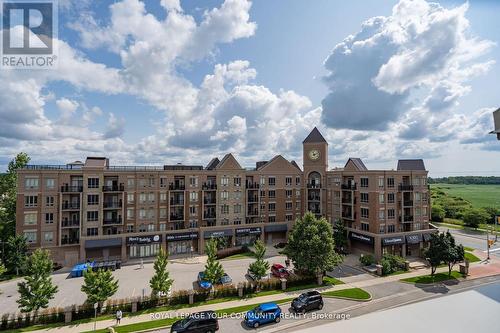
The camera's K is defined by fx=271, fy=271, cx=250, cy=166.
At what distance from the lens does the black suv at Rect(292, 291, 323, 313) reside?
86.5 feet

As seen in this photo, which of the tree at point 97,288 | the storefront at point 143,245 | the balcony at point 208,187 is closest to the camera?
the tree at point 97,288

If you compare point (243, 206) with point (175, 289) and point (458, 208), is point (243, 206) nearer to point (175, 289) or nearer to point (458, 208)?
point (175, 289)

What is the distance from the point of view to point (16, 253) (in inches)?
1470

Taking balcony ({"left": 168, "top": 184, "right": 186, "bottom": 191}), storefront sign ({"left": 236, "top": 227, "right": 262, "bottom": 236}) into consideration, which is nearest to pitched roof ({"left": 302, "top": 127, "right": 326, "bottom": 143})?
storefront sign ({"left": 236, "top": 227, "right": 262, "bottom": 236})

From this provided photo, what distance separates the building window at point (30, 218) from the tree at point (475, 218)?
88.8m

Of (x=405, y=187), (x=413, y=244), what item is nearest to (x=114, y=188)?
(x=405, y=187)

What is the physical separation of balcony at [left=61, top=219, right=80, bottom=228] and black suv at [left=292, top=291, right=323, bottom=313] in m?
34.9

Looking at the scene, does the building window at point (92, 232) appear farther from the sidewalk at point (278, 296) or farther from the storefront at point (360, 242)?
the storefront at point (360, 242)

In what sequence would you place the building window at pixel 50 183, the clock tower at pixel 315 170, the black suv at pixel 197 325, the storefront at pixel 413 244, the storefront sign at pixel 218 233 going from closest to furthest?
the black suv at pixel 197 325 → the building window at pixel 50 183 → the storefront at pixel 413 244 → the storefront sign at pixel 218 233 → the clock tower at pixel 315 170

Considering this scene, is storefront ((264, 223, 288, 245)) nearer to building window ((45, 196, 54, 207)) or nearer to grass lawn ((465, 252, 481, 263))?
grass lawn ((465, 252, 481, 263))

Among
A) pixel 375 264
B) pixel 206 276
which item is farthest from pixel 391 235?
pixel 206 276

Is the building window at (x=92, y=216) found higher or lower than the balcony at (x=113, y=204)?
lower

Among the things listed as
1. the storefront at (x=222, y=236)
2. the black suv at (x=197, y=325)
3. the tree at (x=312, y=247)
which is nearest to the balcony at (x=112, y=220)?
the storefront at (x=222, y=236)

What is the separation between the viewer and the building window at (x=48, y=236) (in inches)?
1588
